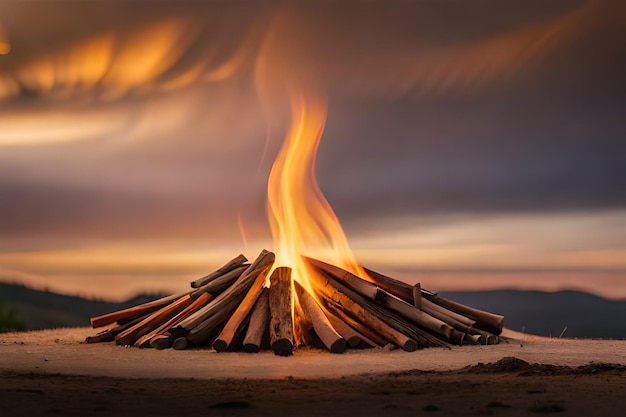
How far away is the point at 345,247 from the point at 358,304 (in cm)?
187

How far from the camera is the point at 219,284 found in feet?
56.2

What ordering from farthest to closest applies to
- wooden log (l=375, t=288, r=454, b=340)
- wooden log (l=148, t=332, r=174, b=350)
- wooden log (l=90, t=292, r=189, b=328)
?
1. wooden log (l=90, t=292, r=189, b=328)
2. wooden log (l=375, t=288, r=454, b=340)
3. wooden log (l=148, t=332, r=174, b=350)

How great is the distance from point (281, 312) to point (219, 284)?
2452 millimetres

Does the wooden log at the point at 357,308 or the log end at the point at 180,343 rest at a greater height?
the wooden log at the point at 357,308

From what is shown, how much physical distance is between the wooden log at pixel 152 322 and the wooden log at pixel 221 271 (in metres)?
0.34

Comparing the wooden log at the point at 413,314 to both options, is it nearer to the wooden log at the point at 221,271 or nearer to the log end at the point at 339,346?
the log end at the point at 339,346

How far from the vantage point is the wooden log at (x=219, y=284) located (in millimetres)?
17070

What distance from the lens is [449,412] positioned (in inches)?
344

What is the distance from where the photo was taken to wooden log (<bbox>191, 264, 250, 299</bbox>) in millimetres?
17070

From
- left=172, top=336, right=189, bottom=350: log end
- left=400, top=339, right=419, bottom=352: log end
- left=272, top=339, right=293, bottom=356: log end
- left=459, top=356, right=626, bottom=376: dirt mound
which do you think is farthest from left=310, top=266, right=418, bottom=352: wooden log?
left=172, top=336, right=189, bottom=350: log end

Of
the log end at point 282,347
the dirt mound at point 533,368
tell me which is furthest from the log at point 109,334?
the dirt mound at point 533,368

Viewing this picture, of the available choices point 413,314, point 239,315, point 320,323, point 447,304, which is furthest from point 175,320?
point 447,304

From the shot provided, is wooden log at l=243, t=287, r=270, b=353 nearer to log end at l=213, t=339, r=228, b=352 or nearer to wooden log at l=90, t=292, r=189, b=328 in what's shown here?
log end at l=213, t=339, r=228, b=352

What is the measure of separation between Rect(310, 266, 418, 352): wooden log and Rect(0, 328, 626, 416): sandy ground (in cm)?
29
